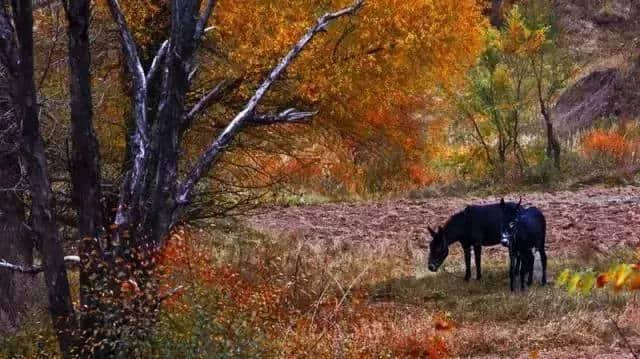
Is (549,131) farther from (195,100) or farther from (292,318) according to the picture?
(292,318)

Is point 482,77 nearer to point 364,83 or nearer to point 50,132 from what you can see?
point 364,83

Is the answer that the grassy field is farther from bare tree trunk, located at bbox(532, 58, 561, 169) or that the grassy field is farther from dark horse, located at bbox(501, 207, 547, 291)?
bare tree trunk, located at bbox(532, 58, 561, 169)

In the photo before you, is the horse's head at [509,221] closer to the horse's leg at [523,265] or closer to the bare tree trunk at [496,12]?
the horse's leg at [523,265]

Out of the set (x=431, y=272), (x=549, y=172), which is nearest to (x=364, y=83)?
(x=431, y=272)

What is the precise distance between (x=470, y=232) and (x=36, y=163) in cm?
797

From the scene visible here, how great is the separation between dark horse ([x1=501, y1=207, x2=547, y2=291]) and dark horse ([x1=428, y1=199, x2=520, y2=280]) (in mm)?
753

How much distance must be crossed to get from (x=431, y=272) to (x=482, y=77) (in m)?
13.1

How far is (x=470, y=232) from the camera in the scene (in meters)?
Result: 14.4

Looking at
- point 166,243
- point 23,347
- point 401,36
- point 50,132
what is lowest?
point 23,347

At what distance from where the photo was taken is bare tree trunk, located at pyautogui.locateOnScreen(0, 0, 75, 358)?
7.81 metres

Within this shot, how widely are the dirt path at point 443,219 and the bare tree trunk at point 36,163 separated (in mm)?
7289

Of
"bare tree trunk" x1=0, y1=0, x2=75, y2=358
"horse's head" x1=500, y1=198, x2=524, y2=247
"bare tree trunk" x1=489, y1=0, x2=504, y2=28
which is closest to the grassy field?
"horse's head" x1=500, y1=198, x2=524, y2=247

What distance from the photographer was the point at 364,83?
46.7 feet

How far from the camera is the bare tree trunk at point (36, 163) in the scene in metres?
7.81
